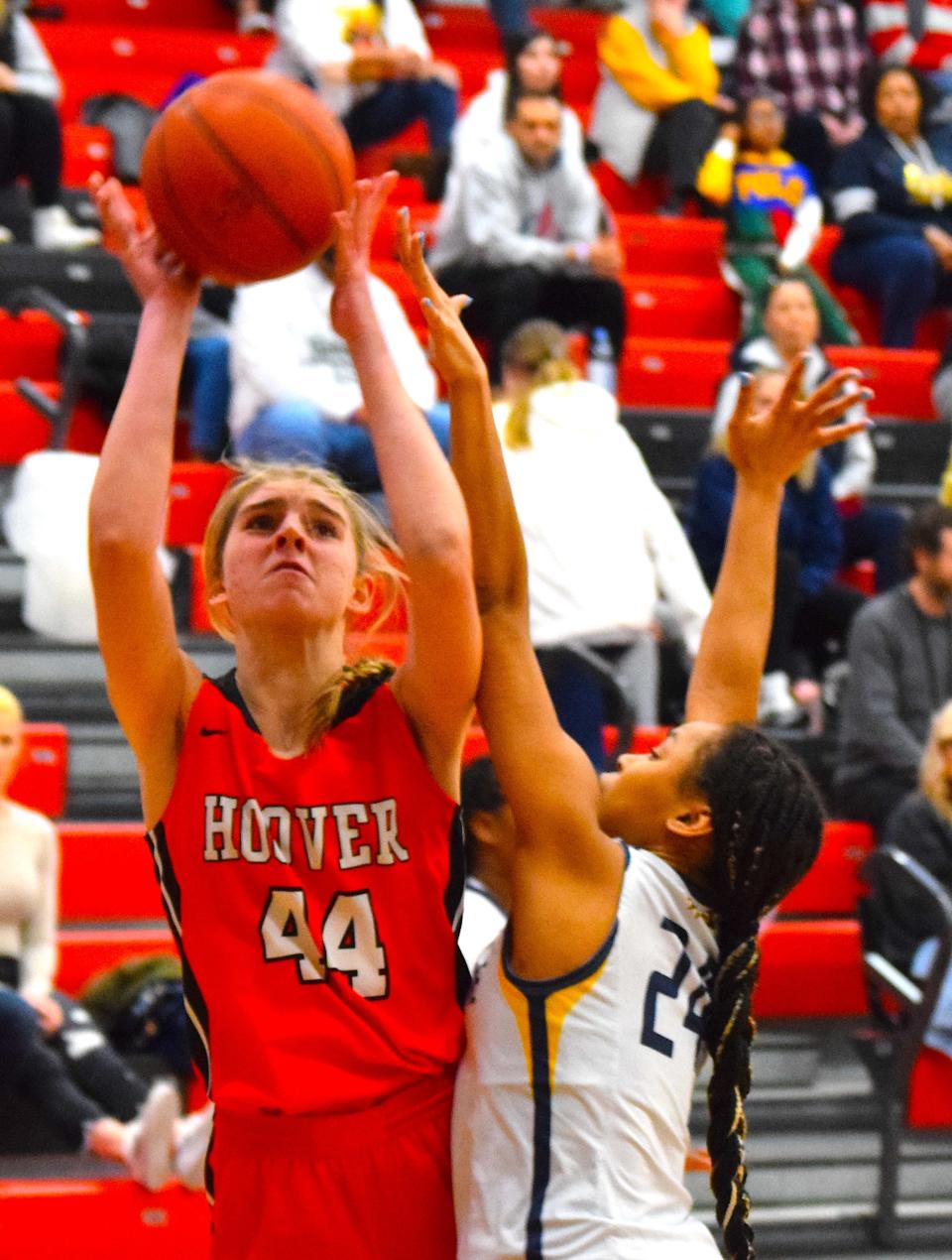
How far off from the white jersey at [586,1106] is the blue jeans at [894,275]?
6.48 meters

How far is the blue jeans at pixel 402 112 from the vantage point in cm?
787

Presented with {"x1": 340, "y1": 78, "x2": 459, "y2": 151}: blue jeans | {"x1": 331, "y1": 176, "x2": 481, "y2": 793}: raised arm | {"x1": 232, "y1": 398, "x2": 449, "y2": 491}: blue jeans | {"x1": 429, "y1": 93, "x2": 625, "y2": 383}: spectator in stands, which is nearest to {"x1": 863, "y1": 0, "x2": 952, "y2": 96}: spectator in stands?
{"x1": 340, "y1": 78, "x2": 459, "y2": 151}: blue jeans

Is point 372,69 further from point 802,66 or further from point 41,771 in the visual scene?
point 41,771

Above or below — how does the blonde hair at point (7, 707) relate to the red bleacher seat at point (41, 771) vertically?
above

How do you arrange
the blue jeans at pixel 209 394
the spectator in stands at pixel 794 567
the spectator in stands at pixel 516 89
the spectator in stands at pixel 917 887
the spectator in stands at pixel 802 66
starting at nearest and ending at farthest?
the spectator in stands at pixel 917 887, the spectator in stands at pixel 794 567, the blue jeans at pixel 209 394, the spectator in stands at pixel 516 89, the spectator in stands at pixel 802 66

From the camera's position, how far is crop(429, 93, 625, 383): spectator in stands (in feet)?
22.5

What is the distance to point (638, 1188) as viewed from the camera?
2.32 metres

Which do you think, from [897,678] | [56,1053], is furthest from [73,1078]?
[897,678]

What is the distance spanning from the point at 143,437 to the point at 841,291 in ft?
22.5

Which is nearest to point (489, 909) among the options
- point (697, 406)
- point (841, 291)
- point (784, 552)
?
point (784, 552)

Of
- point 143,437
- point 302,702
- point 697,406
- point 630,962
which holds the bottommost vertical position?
point 697,406

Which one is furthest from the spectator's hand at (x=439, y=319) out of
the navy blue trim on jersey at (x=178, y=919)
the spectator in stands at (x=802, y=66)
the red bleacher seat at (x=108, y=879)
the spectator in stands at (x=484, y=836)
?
the spectator in stands at (x=802, y=66)

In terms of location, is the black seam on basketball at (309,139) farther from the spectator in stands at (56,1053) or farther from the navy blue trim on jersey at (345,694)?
the spectator in stands at (56,1053)

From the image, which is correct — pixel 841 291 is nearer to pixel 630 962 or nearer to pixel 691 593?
pixel 691 593
